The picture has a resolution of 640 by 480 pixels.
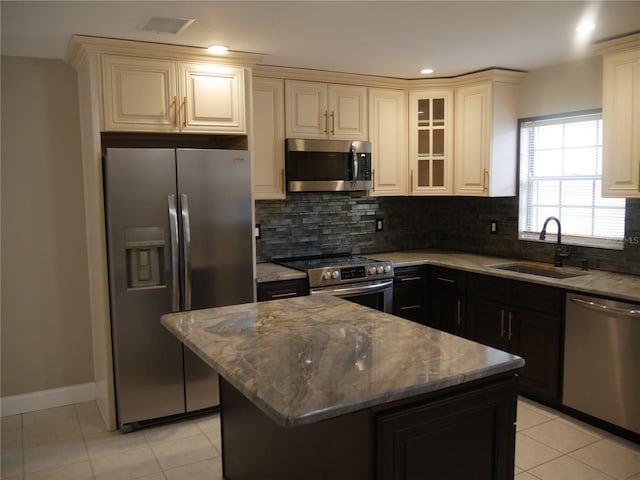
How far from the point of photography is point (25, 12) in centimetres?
273

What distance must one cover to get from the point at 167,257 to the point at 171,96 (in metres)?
1.04

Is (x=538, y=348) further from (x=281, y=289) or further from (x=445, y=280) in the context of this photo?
(x=281, y=289)

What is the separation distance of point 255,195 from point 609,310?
248cm

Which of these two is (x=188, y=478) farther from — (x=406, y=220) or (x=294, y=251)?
(x=406, y=220)

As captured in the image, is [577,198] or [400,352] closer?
[400,352]

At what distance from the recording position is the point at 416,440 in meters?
1.79

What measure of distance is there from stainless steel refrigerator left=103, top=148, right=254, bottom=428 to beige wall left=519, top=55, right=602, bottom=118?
7.76ft

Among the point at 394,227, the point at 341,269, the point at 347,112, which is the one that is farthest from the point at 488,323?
the point at 347,112

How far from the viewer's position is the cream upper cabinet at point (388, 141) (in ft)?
15.0

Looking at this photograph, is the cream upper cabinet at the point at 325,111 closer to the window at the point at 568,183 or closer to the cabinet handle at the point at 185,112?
the cabinet handle at the point at 185,112

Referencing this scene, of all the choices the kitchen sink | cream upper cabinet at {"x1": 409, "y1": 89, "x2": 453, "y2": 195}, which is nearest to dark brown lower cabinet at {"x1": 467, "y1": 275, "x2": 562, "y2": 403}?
the kitchen sink

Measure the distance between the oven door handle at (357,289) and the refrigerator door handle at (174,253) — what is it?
99 centimetres

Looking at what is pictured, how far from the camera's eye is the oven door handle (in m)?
4.04

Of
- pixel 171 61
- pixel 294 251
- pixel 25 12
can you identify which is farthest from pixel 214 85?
pixel 294 251
